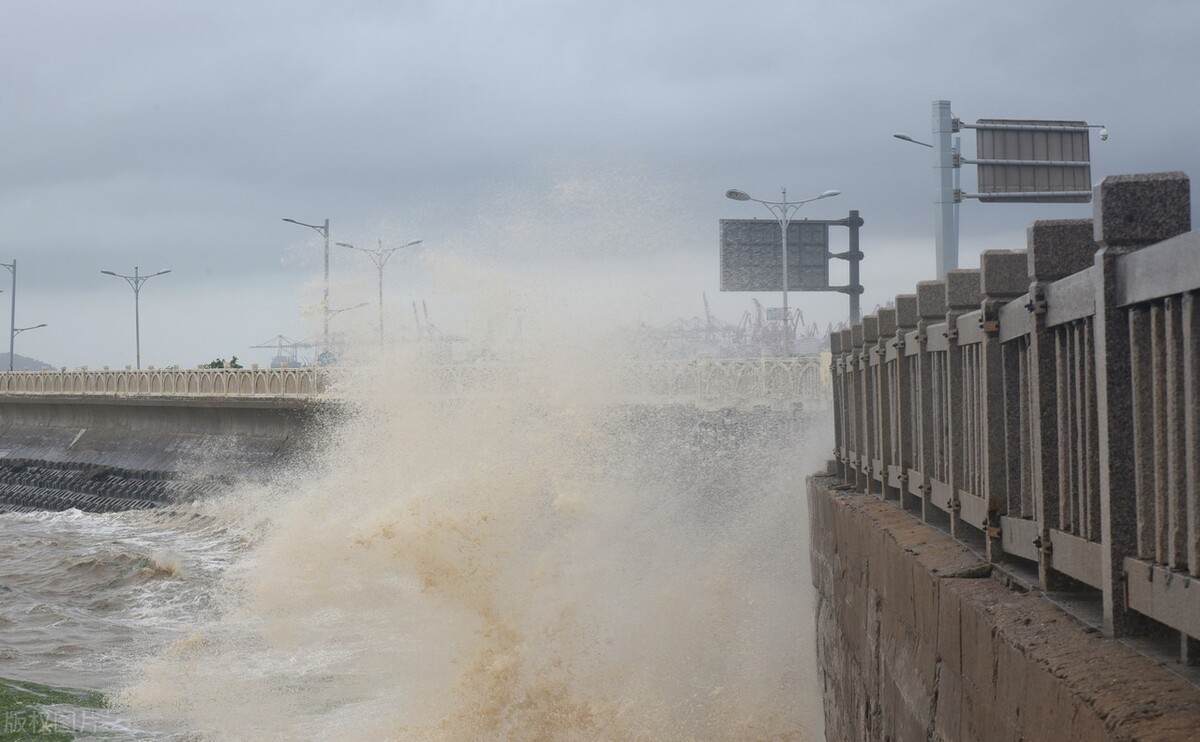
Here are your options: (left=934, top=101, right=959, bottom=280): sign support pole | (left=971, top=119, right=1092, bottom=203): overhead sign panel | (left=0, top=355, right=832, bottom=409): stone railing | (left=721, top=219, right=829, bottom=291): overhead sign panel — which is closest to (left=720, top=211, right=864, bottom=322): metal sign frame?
(left=721, top=219, right=829, bottom=291): overhead sign panel

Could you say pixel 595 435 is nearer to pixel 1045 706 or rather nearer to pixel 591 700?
pixel 591 700

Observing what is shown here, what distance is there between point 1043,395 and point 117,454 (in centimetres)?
4734

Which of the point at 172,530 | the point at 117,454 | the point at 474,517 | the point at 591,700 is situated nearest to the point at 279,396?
the point at 172,530

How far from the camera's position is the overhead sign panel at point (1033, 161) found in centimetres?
1870

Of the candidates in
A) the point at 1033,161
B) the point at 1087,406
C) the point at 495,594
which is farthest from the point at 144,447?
the point at 1087,406

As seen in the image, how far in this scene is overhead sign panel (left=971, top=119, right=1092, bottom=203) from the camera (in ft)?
61.4

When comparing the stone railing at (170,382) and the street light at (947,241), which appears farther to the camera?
the stone railing at (170,382)

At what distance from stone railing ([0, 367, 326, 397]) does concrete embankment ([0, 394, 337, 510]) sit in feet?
1.78

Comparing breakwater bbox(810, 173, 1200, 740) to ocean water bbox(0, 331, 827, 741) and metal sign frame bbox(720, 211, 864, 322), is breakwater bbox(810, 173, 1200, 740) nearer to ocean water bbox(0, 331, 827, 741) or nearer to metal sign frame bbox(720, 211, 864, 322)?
ocean water bbox(0, 331, 827, 741)

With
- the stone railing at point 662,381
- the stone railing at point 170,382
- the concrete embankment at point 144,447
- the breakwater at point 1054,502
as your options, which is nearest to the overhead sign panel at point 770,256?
the stone railing at point 662,381

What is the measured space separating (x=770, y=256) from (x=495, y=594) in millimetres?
28272

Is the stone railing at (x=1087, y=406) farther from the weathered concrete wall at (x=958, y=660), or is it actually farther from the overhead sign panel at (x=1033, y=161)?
the overhead sign panel at (x=1033, y=161)

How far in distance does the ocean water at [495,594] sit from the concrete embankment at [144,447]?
1341cm

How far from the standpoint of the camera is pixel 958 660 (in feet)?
14.3
